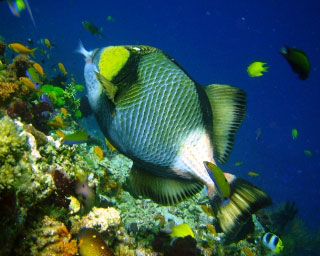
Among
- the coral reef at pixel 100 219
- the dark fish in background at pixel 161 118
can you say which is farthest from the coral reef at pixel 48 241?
the dark fish in background at pixel 161 118

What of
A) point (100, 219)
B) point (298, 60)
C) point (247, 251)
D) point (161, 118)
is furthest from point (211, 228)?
point (161, 118)

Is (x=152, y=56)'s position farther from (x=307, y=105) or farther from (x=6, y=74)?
(x=307, y=105)

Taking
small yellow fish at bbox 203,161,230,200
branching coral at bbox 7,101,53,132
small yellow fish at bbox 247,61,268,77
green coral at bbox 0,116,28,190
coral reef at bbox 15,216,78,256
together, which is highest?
small yellow fish at bbox 203,161,230,200

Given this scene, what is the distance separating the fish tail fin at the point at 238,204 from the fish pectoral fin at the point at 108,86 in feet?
2.67

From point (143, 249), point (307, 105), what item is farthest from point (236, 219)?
point (307, 105)

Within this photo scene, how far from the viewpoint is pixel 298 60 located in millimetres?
3475

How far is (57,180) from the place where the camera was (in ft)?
7.98

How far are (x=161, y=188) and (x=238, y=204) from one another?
0.51 m

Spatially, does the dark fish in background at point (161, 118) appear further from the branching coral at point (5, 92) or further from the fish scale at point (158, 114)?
the branching coral at point (5, 92)

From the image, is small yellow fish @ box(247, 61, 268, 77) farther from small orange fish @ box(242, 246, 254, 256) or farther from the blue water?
the blue water

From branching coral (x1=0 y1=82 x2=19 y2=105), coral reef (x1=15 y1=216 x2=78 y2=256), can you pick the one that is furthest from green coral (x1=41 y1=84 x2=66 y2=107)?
coral reef (x1=15 y1=216 x2=78 y2=256)

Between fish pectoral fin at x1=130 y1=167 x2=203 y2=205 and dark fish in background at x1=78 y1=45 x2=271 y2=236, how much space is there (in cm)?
13

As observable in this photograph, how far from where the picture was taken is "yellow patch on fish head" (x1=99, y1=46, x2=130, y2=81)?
1366mm

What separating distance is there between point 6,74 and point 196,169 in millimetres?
5343
